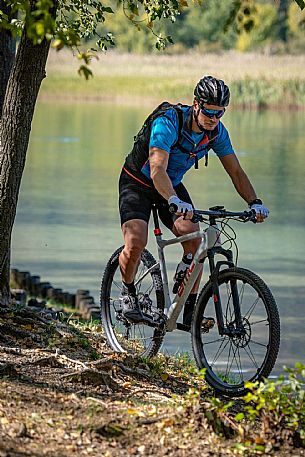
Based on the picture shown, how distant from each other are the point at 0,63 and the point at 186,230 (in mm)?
2364

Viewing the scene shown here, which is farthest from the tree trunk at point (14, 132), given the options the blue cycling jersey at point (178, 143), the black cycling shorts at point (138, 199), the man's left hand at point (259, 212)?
the man's left hand at point (259, 212)

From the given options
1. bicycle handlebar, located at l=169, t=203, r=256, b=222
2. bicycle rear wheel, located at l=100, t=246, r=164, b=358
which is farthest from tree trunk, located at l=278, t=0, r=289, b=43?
bicycle handlebar, located at l=169, t=203, r=256, b=222

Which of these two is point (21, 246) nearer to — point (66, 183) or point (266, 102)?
point (66, 183)

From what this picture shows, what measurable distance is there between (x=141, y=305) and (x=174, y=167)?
1.02 meters

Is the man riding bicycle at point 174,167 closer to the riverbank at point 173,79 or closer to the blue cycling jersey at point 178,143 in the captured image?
the blue cycling jersey at point 178,143

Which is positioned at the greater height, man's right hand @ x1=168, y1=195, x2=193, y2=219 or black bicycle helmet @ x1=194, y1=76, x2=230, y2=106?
black bicycle helmet @ x1=194, y1=76, x2=230, y2=106

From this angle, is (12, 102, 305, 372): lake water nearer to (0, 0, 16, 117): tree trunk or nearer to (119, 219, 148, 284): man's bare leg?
(119, 219, 148, 284): man's bare leg

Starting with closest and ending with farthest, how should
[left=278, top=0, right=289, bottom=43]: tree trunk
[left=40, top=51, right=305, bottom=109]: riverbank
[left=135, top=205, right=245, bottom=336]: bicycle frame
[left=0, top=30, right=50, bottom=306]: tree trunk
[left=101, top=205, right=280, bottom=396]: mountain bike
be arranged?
[left=101, top=205, right=280, bottom=396]: mountain bike
[left=135, top=205, right=245, bottom=336]: bicycle frame
[left=0, top=30, right=50, bottom=306]: tree trunk
[left=40, top=51, right=305, bottom=109]: riverbank
[left=278, top=0, right=289, bottom=43]: tree trunk

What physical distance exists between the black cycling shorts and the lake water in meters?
2.88

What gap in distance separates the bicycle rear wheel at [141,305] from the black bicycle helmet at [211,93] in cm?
133

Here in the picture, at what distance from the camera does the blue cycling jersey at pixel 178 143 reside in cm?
695

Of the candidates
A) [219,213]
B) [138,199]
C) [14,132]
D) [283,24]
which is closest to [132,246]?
[138,199]

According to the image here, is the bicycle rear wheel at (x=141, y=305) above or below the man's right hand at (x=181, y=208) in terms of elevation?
below

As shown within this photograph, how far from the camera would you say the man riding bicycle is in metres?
6.89
